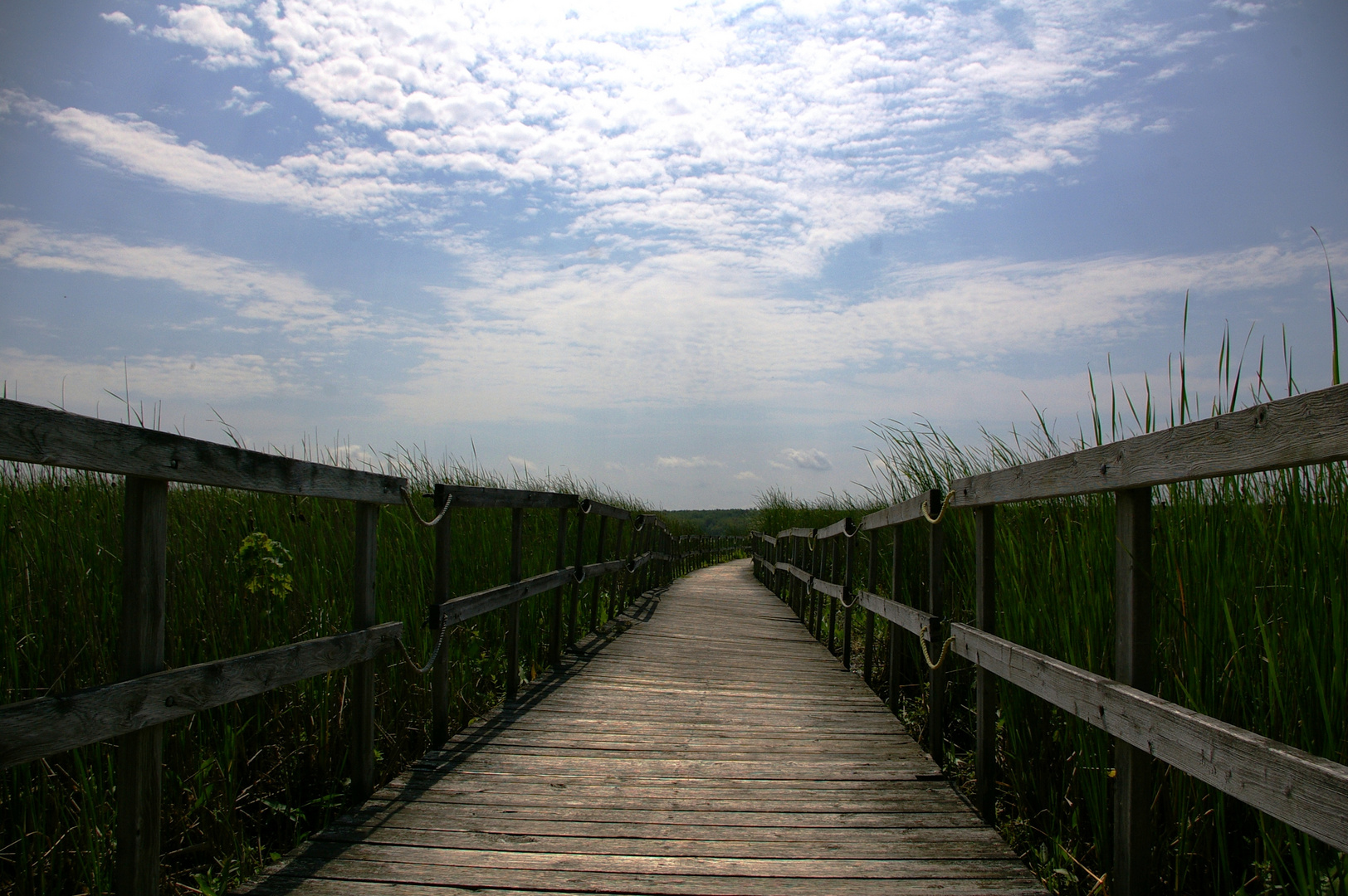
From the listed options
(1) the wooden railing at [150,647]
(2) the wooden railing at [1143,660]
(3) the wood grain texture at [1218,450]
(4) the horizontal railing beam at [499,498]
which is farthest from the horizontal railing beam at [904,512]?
(1) the wooden railing at [150,647]

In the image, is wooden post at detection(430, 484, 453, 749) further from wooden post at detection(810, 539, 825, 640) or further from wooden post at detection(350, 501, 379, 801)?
wooden post at detection(810, 539, 825, 640)

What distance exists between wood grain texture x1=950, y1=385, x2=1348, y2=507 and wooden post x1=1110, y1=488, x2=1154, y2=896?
12 centimetres

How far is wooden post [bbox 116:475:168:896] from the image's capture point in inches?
84.7

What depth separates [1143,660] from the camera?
2344 mm

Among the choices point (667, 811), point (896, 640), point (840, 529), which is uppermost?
point (840, 529)

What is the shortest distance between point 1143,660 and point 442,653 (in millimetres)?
3082

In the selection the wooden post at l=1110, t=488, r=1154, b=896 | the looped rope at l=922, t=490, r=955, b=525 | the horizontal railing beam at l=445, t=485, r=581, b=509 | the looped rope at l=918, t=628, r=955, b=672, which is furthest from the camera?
the horizontal railing beam at l=445, t=485, r=581, b=509

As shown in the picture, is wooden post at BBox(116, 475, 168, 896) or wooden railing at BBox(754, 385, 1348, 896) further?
wooden post at BBox(116, 475, 168, 896)

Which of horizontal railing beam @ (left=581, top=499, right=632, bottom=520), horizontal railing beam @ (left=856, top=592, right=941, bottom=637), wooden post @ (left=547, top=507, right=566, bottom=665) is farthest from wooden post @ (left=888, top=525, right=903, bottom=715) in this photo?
horizontal railing beam @ (left=581, top=499, right=632, bottom=520)

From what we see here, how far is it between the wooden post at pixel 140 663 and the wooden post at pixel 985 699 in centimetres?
291

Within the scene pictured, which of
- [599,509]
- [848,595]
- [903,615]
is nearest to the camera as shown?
[903,615]

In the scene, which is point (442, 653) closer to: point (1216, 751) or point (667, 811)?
point (667, 811)

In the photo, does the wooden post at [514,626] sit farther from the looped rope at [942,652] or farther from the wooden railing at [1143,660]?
the wooden railing at [1143,660]

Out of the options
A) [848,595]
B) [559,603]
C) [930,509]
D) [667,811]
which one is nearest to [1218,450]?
[930,509]
